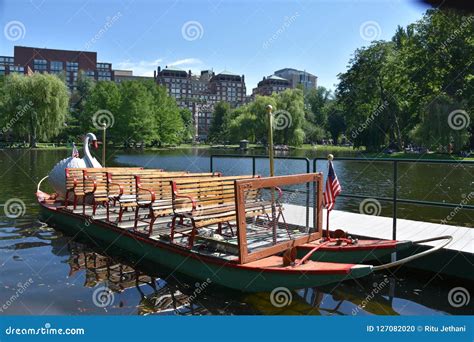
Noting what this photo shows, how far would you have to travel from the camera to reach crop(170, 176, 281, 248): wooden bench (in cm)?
729

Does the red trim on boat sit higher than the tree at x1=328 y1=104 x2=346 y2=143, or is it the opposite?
the tree at x1=328 y1=104 x2=346 y2=143

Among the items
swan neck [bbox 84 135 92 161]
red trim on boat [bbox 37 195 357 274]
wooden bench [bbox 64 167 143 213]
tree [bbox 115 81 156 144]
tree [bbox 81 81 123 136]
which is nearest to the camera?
red trim on boat [bbox 37 195 357 274]

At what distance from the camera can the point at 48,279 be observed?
7.58 m

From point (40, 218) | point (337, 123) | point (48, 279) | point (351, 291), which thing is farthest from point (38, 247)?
point (337, 123)
